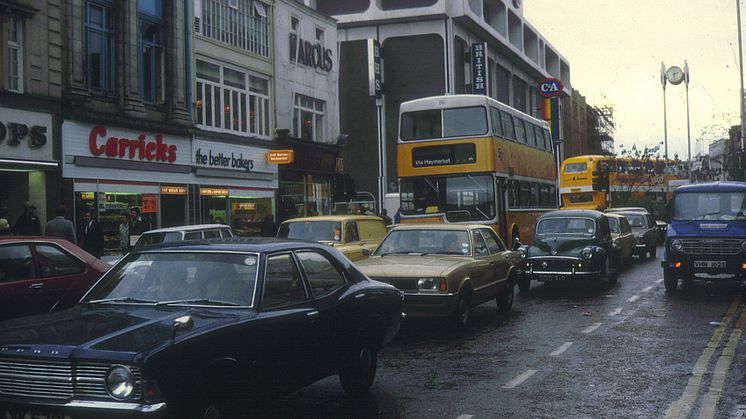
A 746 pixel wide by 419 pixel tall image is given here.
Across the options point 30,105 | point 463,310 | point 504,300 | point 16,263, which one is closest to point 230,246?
point 16,263

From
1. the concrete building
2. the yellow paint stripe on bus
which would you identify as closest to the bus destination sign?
the yellow paint stripe on bus

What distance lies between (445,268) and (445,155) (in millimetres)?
10091

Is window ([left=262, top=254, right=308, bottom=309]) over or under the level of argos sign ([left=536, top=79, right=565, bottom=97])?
under

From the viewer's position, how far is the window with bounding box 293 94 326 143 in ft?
111

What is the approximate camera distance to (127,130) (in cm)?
2370

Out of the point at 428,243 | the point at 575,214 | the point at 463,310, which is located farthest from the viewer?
the point at 575,214

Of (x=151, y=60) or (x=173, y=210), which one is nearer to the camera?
(x=151, y=60)

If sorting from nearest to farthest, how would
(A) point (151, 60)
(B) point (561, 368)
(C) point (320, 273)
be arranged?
1. (C) point (320, 273)
2. (B) point (561, 368)
3. (A) point (151, 60)

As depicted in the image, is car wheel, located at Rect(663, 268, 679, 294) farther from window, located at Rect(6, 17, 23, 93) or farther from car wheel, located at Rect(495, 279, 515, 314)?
window, located at Rect(6, 17, 23, 93)

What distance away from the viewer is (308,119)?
34594mm

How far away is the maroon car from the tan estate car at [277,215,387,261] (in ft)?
19.6

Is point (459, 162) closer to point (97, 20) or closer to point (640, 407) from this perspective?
point (97, 20)

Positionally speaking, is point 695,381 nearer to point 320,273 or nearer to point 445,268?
point 320,273

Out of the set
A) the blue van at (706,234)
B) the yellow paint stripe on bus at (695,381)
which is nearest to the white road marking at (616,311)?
the yellow paint stripe on bus at (695,381)
